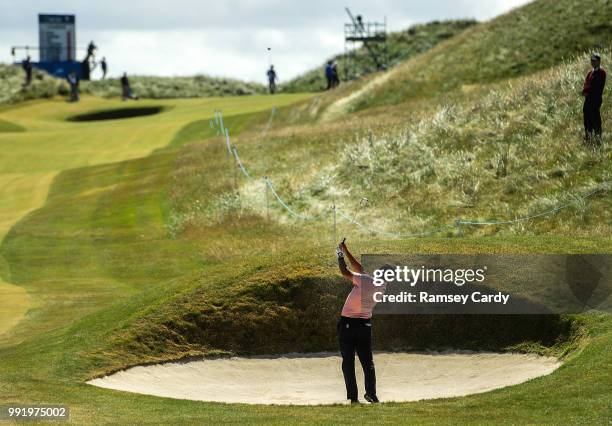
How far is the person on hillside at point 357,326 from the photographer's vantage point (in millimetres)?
19531

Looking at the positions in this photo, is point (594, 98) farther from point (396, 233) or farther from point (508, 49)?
point (508, 49)

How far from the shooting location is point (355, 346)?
1983 cm

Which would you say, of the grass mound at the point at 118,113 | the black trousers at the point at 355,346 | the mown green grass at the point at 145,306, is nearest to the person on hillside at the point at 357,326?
the black trousers at the point at 355,346

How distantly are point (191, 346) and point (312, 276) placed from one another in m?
3.28

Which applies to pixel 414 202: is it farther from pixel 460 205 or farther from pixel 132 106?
pixel 132 106

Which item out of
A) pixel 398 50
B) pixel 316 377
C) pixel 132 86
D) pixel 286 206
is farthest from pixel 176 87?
pixel 316 377

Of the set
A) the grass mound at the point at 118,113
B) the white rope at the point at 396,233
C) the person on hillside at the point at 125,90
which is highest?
the person on hillside at the point at 125,90

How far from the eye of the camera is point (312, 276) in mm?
26156

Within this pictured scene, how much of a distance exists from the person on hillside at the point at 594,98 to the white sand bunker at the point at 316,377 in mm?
12626

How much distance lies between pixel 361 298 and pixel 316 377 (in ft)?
14.9

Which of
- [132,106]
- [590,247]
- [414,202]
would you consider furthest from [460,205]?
[132,106]

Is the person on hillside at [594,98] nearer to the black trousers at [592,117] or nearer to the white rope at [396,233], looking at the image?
the black trousers at [592,117]

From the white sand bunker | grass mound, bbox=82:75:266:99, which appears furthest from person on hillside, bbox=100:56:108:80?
the white sand bunker

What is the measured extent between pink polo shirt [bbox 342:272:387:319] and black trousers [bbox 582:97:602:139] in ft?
57.7
